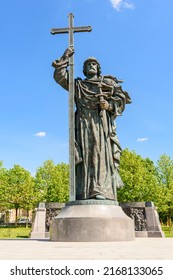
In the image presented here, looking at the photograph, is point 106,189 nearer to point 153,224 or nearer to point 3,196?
point 153,224

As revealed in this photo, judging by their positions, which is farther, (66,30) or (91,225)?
(66,30)

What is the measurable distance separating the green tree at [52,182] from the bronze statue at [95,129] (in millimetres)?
36622

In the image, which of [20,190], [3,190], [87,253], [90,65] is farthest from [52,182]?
[87,253]

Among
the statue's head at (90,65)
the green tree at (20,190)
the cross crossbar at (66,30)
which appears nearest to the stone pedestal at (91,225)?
the statue's head at (90,65)

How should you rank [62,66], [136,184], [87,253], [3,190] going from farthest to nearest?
[3,190]
[136,184]
[62,66]
[87,253]

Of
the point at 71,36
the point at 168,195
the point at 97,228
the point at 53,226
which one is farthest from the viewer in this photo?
the point at 168,195

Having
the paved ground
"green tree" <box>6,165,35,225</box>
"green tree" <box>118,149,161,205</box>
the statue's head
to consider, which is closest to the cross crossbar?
the statue's head

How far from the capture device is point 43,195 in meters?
53.2

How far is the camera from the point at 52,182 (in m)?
49.2

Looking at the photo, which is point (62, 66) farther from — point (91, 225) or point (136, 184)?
point (136, 184)

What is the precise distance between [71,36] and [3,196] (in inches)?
1841

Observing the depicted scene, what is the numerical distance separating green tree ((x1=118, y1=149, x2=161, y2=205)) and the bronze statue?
2950 centimetres

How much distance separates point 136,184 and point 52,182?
14610 millimetres
